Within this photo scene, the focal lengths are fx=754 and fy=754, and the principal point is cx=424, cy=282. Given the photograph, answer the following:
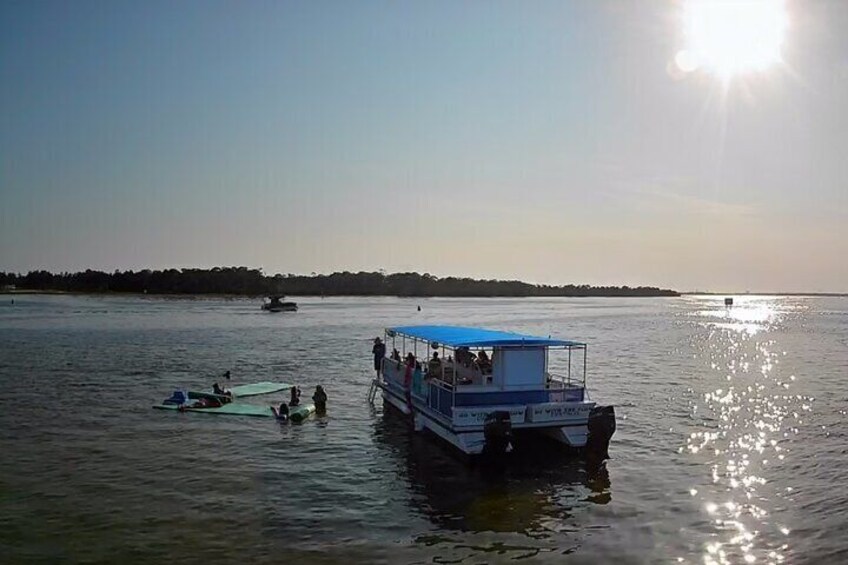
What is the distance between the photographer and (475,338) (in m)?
28.0

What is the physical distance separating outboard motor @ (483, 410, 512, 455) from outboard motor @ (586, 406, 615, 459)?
11.9ft

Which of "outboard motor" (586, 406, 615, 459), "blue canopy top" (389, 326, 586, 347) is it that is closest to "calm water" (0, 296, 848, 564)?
"outboard motor" (586, 406, 615, 459)

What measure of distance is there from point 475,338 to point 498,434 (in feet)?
16.1

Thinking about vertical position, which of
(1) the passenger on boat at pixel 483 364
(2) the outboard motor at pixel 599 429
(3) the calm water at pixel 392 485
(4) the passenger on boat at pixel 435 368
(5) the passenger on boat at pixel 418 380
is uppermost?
(1) the passenger on boat at pixel 483 364

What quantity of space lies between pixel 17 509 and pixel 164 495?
370 centimetres

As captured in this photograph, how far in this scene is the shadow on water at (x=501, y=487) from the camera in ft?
64.8

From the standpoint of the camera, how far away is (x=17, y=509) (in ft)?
65.7

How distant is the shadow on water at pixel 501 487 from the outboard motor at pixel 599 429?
2.04ft

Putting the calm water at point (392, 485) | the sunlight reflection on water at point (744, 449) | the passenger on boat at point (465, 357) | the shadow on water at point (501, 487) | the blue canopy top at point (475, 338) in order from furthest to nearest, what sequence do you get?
the passenger on boat at point (465, 357) < the blue canopy top at point (475, 338) < the shadow on water at point (501, 487) < the sunlight reflection on water at point (744, 449) < the calm water at point (392, 485)

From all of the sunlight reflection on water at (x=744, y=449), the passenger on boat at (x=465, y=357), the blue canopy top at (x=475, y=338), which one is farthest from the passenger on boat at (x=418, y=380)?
the sunlight reflection on water at (x=744, y=449)

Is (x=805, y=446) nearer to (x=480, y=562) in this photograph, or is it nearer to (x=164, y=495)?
(x=480, y=562)

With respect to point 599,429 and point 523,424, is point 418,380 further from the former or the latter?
point 599,429

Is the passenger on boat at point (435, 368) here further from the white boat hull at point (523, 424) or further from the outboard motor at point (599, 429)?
the outboard motor at point (599, 429)

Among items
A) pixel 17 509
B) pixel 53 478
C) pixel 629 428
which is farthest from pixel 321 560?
pixel 629 428
